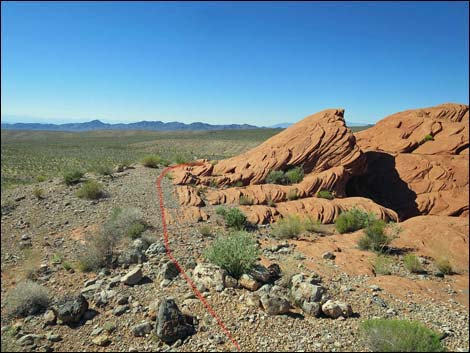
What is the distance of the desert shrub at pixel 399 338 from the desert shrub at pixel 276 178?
11193 millimetres

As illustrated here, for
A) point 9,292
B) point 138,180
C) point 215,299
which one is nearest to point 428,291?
point 215,299

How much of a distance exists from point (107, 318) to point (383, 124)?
25337mm

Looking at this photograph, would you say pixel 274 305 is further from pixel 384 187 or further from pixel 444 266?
pixel 384 187

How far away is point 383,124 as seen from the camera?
2552 cm

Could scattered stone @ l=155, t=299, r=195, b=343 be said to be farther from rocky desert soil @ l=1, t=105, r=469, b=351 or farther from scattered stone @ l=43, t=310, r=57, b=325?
scattered stone @ l=43, t=310, r=57, b=325

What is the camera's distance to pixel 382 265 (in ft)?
28.6

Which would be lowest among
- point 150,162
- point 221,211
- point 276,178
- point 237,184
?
point 221,211

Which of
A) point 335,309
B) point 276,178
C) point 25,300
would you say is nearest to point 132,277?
point 25,300

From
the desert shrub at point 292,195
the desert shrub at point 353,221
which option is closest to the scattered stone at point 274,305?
the desert shrub at point 353,221

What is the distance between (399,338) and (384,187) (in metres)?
17.0

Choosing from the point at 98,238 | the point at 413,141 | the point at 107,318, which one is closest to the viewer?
the point at 107,318

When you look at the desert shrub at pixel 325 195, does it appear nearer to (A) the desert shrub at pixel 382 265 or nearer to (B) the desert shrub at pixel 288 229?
(B) the desert shrub at pixel 288 229

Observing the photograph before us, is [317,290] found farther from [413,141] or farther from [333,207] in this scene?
[413,141]

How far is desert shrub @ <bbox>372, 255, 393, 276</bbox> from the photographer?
27.6ft
